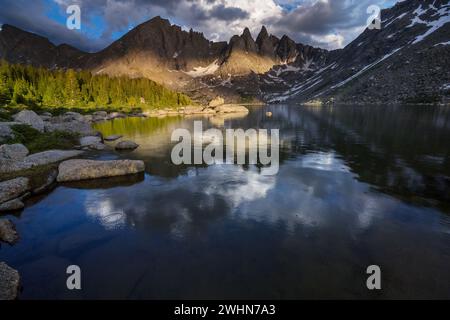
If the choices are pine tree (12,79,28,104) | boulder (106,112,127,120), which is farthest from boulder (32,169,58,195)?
boulder (106,112,127,120)

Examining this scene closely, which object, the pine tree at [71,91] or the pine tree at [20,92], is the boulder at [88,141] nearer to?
the pine tree at [20,92]

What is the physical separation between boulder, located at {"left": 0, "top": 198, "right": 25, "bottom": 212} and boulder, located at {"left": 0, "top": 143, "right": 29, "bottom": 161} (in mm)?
8751

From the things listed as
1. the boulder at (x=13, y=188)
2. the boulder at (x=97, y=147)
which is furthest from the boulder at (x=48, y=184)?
the boulder at (x=97, y=147)

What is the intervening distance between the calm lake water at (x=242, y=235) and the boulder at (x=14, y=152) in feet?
25.3

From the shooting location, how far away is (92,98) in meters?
116

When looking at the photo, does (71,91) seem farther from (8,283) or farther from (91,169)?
(8,283)

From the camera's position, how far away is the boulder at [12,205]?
1562cm

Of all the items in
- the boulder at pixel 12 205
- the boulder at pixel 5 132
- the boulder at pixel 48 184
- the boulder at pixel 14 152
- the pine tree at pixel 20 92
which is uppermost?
the pine tree at pixel 20 92

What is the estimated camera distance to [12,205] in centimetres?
1588

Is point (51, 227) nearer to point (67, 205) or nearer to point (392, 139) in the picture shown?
point (67, 205)

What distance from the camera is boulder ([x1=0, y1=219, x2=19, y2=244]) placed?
12546mm

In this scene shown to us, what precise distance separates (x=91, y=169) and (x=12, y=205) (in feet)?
21.1

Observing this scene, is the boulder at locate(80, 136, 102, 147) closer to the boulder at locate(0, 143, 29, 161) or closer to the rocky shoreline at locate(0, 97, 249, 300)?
the rocky shoreline at locate(0, 97, 249, 300)
